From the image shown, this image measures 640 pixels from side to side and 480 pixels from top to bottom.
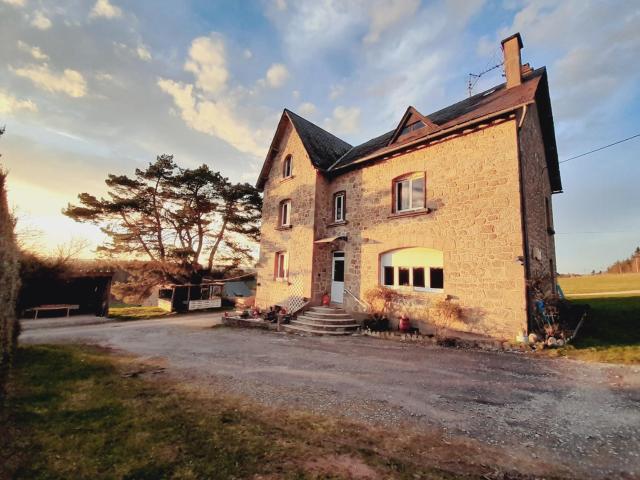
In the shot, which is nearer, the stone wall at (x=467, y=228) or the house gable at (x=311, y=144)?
the stone wall at (x=467, y=228)

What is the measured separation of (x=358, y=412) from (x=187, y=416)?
2.39 meters

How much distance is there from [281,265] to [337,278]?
11.9 ft

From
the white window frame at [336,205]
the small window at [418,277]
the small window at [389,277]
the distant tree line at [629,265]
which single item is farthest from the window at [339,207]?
the distant tree line at [629,265]

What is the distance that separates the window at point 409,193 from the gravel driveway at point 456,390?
205 inches

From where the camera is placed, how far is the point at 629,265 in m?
50.6

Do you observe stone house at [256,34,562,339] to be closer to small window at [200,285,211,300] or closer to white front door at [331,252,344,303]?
white front door at [331,252,344,303]

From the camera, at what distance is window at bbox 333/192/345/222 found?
13438mm

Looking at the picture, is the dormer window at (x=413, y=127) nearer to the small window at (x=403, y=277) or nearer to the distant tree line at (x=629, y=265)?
the small window at (x=403, y=277)

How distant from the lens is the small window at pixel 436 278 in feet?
31.4

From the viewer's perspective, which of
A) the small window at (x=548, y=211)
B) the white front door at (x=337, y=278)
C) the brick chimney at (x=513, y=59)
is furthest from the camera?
the white front door at (x=337, y=278)

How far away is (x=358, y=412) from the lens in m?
4.05

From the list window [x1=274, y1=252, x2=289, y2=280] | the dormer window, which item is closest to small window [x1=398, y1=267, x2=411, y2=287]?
the dormer window

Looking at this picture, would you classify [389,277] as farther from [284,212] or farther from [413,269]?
[284,212]

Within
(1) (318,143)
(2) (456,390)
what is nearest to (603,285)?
(1) (318,143)
